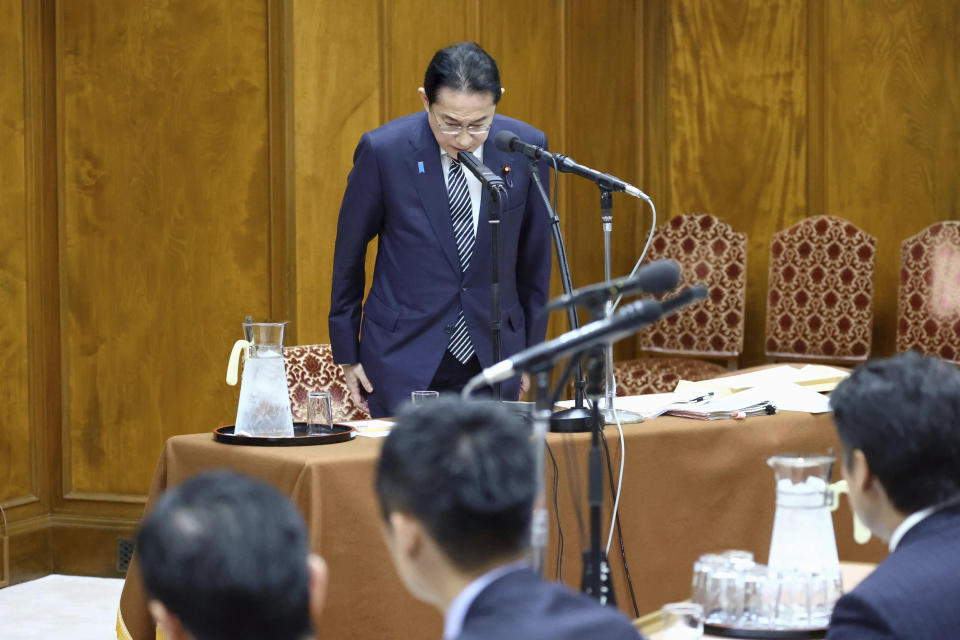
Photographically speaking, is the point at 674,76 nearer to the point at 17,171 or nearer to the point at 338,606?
the point at 17,171

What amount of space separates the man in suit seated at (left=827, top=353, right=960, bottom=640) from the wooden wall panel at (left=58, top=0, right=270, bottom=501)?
3639 millimetres

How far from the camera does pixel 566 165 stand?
2.71m

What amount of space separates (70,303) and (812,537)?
3.82 m

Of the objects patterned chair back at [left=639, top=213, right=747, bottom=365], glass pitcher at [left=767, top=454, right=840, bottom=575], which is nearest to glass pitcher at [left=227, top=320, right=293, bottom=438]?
glass pitcher at [left=767, top=454, right=840, bottom=575]

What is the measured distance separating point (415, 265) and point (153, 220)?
2.01m

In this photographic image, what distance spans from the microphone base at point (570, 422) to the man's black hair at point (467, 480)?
146cm

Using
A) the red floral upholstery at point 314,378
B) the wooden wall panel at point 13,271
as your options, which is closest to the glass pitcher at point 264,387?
the red floral upholstery at point 314,378

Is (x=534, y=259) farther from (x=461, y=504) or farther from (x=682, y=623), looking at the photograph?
(x=461, y=504)

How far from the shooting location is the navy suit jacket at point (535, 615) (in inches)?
45.6

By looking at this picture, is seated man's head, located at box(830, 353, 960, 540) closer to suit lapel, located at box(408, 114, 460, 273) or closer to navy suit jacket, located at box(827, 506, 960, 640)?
navy suit jacket, located at box(827, 506, 960, 640)

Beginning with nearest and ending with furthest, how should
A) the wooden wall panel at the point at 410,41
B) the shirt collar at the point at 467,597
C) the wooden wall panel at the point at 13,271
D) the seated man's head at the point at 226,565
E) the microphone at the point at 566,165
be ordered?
1. the seated man's head at the point at 226,565
2. the shirt collar at the point at 467,597
3. the microphone at the point at 566,165
4. the wooden wall panel at the point at 13,271
5. the wooden wall panel at the point at 410,41

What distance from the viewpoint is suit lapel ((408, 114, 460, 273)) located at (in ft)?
11.1

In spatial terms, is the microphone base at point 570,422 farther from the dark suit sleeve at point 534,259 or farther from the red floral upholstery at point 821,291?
the red floral upholstery at point 821,291

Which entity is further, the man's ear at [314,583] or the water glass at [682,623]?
the water glass at [682,623]
